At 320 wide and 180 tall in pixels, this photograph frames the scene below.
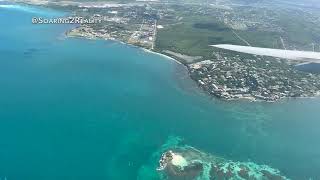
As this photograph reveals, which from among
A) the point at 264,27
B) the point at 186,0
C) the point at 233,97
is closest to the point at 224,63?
the point at 233,97

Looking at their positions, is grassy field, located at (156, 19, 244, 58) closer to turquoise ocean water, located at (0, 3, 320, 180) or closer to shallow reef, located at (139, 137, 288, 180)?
turquoise ocean water, located at (0, 3, 320, 180)

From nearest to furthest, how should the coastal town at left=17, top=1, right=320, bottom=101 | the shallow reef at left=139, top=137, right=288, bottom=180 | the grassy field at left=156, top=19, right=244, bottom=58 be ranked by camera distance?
the shallow reef at left=139, top=137, right=288, bottom=180
the coastal town at left=17, top=1, right=320, bottom=101
the grassy field at left=156, top=19, right=244, bottom=58

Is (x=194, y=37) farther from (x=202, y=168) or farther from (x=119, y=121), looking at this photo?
(x=202, y=168)

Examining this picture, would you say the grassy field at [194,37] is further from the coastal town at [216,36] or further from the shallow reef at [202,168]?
the shallow reef at [202,168]

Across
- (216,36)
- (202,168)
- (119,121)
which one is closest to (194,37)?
(216,36)

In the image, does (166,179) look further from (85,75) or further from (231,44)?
(231,44)

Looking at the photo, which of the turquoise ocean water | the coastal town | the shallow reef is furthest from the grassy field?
the shallow reef

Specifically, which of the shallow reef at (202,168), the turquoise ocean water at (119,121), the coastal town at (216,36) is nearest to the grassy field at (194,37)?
the coastal town at (216,36)
